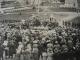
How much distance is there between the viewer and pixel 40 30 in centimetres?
173

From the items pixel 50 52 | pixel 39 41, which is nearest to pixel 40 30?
pixel 39 41

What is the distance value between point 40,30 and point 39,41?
0.32 feet

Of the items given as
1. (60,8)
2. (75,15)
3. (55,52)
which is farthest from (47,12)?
(55,52)

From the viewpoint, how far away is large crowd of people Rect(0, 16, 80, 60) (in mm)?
1676

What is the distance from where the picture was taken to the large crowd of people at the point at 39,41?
1676 mm

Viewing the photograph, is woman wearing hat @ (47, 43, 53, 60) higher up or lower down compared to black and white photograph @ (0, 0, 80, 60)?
lower down

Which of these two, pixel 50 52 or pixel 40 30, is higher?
pixel 40 30

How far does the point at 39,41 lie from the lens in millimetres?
1699

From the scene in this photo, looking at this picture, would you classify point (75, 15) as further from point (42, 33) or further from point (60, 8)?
point (42, 33)

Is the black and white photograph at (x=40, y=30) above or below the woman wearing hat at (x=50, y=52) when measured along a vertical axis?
above

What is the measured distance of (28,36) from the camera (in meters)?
1.72

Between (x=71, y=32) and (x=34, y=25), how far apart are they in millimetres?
320

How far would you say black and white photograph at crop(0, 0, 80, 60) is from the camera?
1.68 metres

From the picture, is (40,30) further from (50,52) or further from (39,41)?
(50,52)
